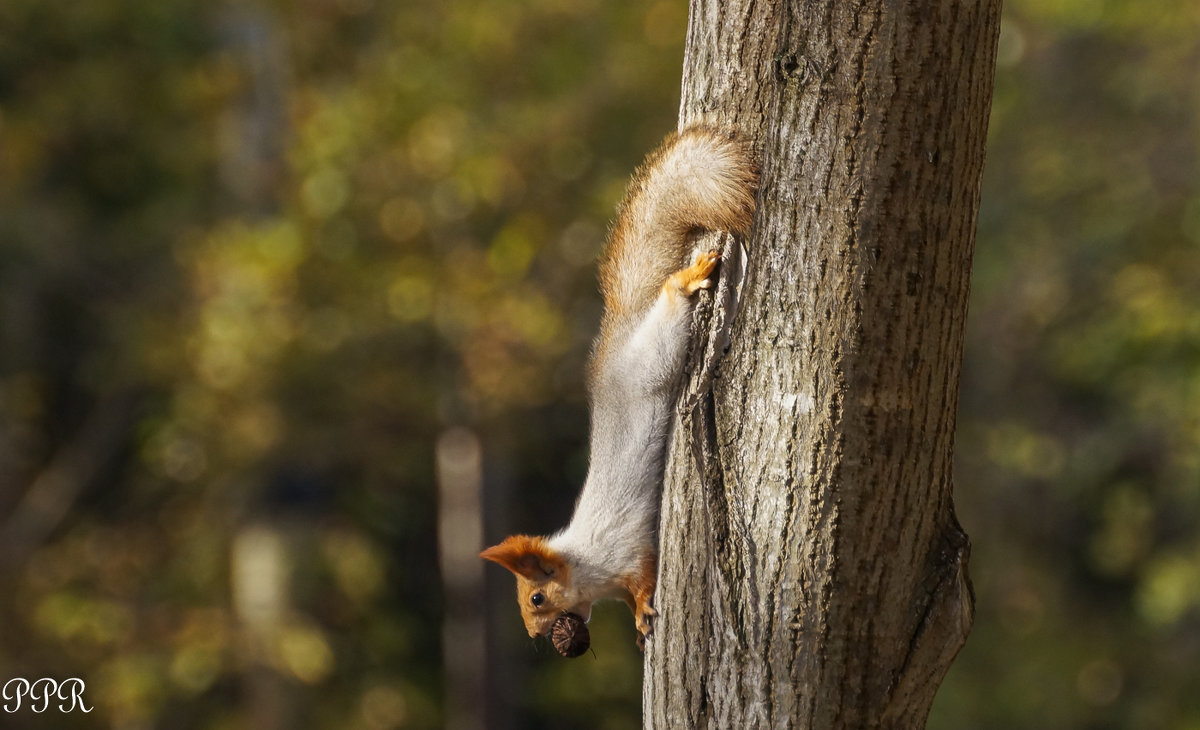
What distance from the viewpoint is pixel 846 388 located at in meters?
1.91

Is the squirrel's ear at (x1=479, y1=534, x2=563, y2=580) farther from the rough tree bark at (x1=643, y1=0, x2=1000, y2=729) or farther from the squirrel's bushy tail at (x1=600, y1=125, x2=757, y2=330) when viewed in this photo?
the rough tree bark at (x1=643, y1=0, x2=1000, y2=729)

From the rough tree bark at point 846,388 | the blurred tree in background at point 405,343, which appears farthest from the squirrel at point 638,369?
the blurred tree in background at point 405,343

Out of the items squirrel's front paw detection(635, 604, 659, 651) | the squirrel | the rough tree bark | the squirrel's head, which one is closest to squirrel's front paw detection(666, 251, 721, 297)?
the squirrel

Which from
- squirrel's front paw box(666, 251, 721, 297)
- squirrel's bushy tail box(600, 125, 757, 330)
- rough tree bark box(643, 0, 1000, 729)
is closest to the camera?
rough tree bark box(643, 0, 1000, 729)

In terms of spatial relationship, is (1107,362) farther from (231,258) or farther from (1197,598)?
(231,258)

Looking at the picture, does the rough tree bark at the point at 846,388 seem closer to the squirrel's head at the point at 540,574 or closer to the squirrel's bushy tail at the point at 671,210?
the squirrel's bushy tail at the point at 671,210

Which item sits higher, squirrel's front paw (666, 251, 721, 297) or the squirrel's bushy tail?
the squirrel's bushy tail

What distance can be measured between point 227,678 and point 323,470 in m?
2.21

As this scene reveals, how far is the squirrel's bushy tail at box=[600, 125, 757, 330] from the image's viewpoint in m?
2.18

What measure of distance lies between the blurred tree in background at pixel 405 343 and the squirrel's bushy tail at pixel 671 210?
13.4 ft

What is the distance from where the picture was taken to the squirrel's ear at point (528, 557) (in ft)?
9.66

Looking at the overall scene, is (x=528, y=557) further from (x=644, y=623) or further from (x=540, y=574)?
(x=644, y=623)

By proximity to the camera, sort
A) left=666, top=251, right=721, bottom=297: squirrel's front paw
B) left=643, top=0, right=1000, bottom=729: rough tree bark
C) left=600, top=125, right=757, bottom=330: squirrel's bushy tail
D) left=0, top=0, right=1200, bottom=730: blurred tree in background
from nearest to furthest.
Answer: left=643, top=0, right=1000, bottom=729: rough tree bark → left=600, top=125, right=757, bottom=330: squirrel's bushy tail → left=666, top=251, right=721, bottom=297: squirrel's front paw → left=0, top=0, right=1200, bottom=730: blurred tree in background

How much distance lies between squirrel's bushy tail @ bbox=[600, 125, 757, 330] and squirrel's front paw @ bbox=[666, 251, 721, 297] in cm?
6
